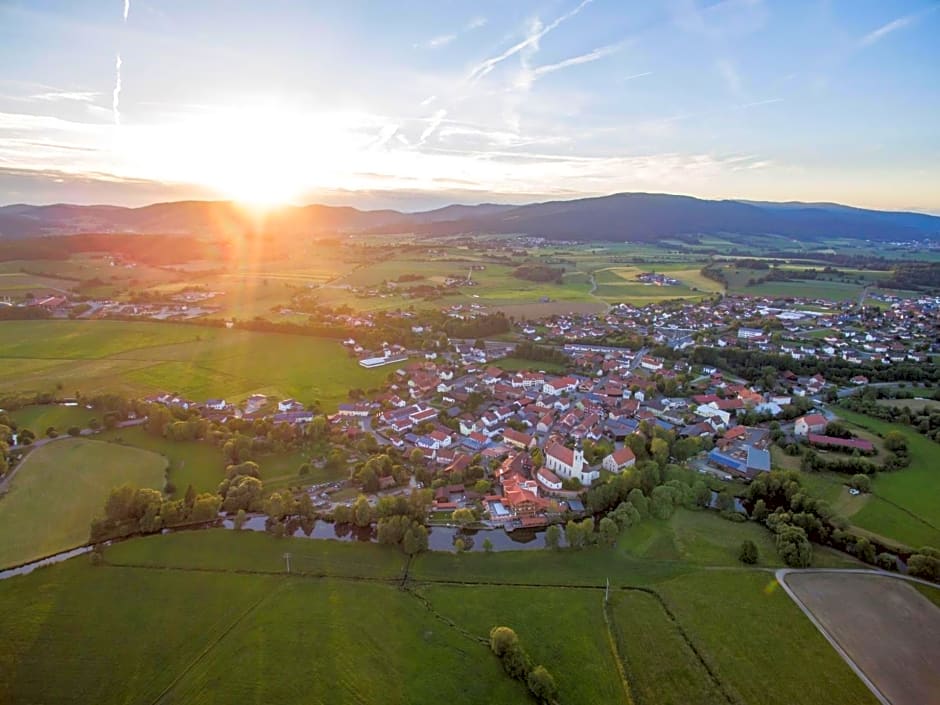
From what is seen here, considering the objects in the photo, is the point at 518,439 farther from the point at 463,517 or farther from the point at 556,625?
the point at 556,625

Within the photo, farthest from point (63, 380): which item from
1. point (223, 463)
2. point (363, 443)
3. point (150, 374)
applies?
point (363, 443)

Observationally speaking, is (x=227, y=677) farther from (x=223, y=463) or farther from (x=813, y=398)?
(x=813, y=398)

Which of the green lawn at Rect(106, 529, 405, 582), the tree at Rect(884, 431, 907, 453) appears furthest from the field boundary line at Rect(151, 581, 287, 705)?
the tree at Rect(884, 431, 907, 453)

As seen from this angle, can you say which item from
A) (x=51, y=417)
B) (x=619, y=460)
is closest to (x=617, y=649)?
(x=619, y=460)

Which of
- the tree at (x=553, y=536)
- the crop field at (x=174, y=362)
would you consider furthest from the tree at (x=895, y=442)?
the crop field at (x=174, y=362)

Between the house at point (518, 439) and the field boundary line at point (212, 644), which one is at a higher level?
the house at point (518, 439)

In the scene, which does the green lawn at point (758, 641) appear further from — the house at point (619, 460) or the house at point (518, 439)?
the house at point (518, 439)
